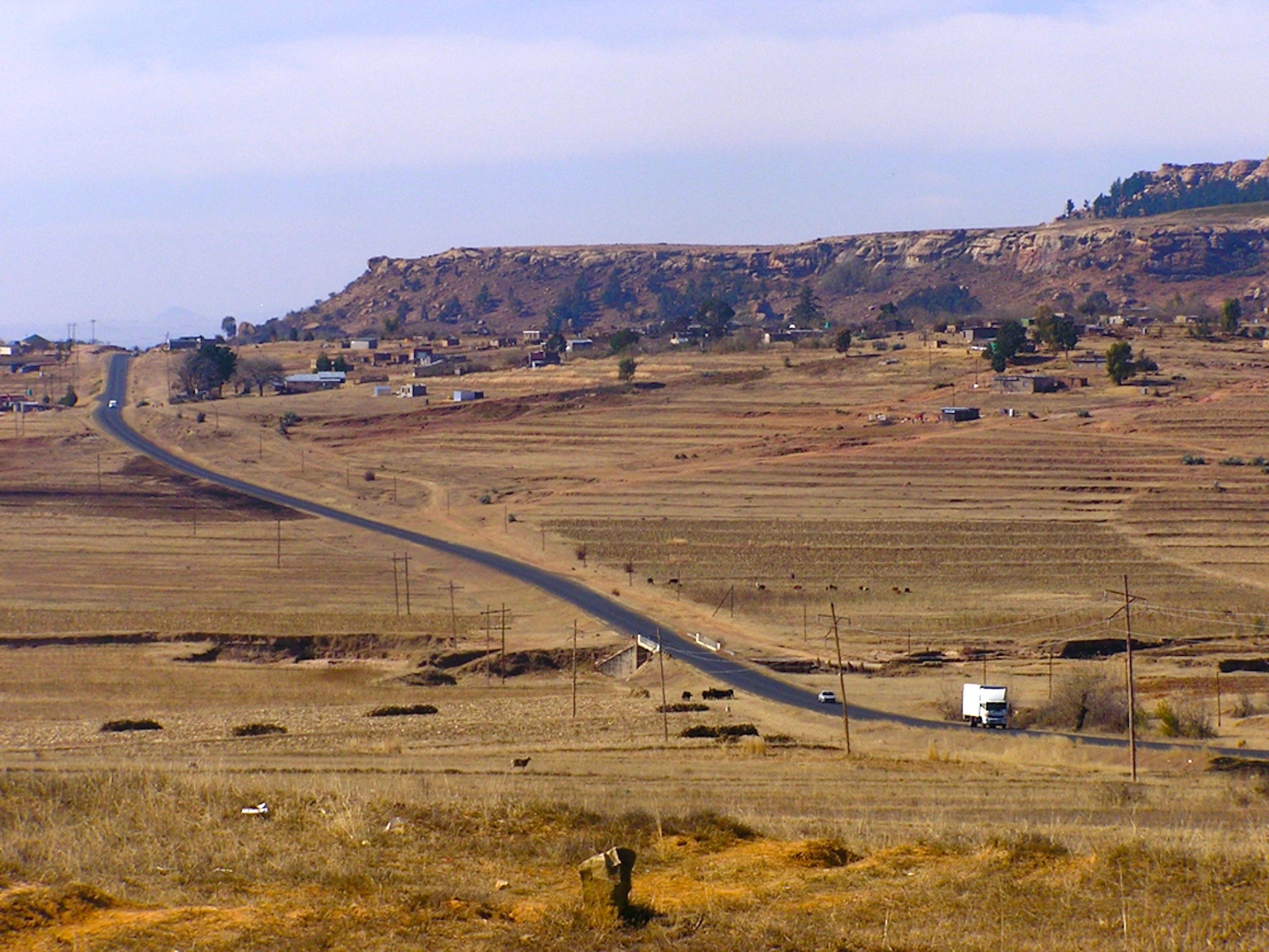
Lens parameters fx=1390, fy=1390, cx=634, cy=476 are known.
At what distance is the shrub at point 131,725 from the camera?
92.8ft

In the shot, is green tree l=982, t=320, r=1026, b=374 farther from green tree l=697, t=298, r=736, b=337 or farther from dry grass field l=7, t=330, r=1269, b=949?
green tree l=697, t=298, r=736, b=337

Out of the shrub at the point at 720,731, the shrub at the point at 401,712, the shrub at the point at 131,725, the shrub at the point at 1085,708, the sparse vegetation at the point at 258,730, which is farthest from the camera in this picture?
the shrub at the point at 1085,708

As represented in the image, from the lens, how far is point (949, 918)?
1027cm

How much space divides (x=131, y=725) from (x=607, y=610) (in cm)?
1950

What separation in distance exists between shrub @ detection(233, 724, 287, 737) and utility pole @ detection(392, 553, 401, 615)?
16549 mm

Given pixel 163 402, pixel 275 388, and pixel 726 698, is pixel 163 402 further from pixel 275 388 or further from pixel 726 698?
pixel 726 698

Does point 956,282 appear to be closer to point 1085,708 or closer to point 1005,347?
point 1005,347

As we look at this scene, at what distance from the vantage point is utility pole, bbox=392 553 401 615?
45.8 metres

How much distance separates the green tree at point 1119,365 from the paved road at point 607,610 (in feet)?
147

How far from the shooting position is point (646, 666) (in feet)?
127

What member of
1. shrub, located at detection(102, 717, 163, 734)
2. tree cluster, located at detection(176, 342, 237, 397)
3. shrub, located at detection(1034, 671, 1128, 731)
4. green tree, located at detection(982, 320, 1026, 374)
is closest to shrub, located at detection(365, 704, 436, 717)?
shrub, located at detection(102, 717, 163, 734)

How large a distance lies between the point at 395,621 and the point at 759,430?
3834 cm

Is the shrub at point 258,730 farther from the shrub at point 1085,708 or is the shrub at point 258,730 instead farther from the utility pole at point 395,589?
the shrub at point 1085,708

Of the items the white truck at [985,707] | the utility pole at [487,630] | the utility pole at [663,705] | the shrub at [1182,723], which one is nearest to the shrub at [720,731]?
the utility pole at [663,705]
